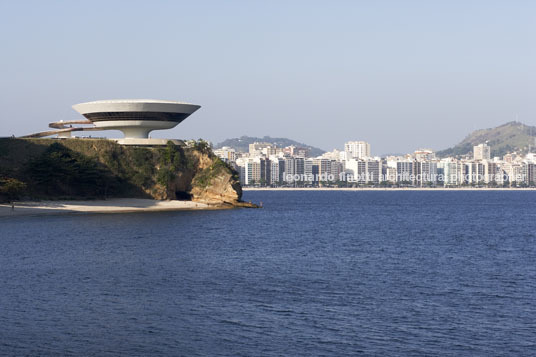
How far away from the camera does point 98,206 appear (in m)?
109

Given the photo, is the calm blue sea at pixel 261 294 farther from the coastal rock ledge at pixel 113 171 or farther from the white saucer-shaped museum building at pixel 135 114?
the white saucer-shaped museum building at pixel 135 114

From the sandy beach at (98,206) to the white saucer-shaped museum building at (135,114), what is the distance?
18572mm

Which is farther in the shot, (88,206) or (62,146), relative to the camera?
(62,146)

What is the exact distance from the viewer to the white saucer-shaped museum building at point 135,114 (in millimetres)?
128000

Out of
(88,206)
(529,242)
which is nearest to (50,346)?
(529,242)

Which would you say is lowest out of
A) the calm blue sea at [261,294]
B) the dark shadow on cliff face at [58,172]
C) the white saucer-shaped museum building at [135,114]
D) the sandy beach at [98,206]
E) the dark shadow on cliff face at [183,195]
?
the calm blue sea at [261,294]

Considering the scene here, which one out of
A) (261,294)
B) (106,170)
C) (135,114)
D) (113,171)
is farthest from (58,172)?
(261,294)

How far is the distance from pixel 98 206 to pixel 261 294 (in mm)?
73646

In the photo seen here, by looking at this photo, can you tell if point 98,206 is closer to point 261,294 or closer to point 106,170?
point 106,170

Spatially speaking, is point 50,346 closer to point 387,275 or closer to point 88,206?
point 387,275

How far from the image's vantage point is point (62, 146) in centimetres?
11944

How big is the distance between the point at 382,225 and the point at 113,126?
61.4 m

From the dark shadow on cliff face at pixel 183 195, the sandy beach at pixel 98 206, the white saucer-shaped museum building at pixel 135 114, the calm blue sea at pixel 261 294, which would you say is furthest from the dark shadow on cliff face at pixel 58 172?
the calm blue sea at pixel 261 294

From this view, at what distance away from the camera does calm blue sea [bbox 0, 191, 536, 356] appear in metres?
29.9
